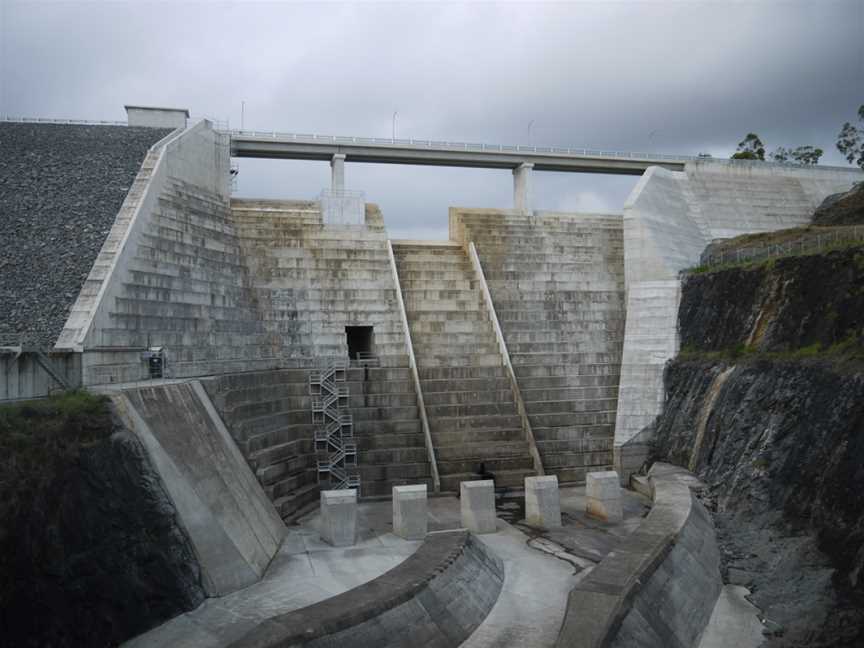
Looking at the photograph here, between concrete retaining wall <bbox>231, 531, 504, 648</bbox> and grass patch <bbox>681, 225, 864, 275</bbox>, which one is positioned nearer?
concrete retaining wall <bbox>231, 531, 504, 648</bbox>

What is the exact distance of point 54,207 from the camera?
17.9m

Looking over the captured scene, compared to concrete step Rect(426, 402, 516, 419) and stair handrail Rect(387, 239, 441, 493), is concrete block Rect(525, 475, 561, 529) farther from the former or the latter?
concrete step Rect(426, 402, 516, 419)

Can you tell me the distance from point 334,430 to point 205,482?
6835 millimetres

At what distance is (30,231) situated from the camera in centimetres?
1669

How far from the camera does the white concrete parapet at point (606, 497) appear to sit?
16.6 m

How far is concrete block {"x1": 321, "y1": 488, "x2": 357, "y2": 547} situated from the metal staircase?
137 inches

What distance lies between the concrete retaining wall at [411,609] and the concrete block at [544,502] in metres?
3.53

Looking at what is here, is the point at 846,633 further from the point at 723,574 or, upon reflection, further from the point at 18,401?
the point at 18,401

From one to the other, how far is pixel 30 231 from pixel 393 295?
1060cm

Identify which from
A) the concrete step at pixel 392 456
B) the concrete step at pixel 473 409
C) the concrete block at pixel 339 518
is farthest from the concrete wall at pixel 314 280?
the concrete block at pixel 339 518

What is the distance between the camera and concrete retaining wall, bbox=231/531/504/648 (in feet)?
29.2

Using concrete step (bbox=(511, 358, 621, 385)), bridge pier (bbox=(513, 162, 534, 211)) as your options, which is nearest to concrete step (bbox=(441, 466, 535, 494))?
concrete step (bbox=(511, 358, 621, 385))

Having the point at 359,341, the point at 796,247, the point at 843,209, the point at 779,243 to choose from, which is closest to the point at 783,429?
the point at 796,247

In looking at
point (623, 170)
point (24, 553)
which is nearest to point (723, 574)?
point (24, 553)
